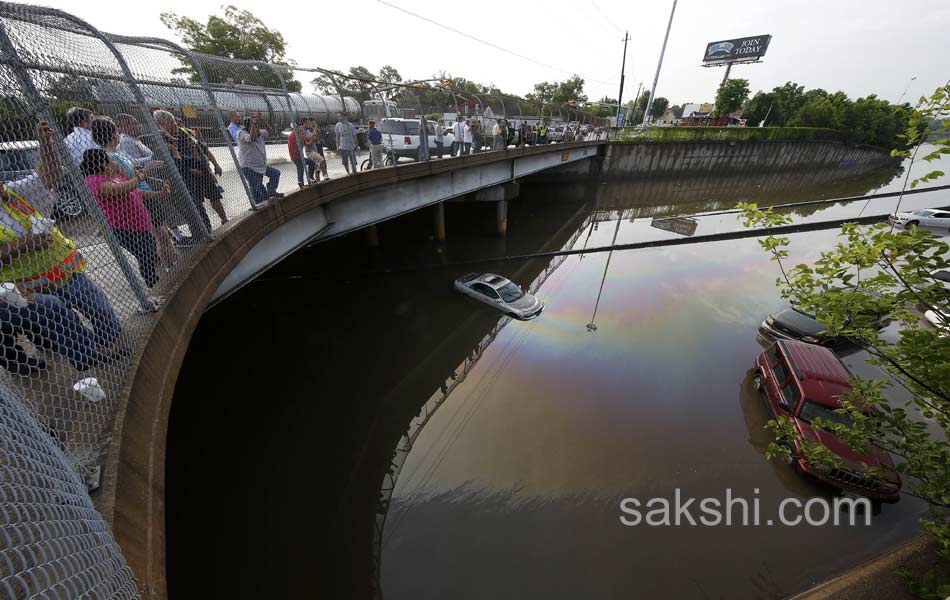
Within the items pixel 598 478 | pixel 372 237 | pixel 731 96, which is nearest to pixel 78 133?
pixel 598 478

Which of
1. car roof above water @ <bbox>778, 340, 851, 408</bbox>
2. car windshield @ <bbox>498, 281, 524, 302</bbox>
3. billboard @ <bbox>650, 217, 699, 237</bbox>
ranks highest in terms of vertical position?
car roof above water @ <bbox>778, 340, 851, 408</bbox>

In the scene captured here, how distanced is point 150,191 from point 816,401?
10.5 metres

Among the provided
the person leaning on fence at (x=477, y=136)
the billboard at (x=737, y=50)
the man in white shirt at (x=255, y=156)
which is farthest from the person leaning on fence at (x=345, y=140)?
the billboard at (x=737, y=50)

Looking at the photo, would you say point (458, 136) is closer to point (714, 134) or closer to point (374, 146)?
point (374, 146)

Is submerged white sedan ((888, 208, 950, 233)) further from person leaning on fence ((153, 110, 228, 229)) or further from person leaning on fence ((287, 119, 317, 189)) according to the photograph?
person leaning on fence ((153, 110, 228, 229))

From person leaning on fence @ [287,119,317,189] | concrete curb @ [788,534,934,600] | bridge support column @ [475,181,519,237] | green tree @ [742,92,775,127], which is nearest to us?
concrete curb @ [788,534,934,600]

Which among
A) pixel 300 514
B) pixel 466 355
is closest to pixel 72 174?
pixel 300 514

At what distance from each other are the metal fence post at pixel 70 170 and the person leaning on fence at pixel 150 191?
21.6 inches

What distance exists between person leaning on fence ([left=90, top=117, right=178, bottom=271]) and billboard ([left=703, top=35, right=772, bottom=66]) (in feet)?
275

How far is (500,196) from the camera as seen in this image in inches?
658

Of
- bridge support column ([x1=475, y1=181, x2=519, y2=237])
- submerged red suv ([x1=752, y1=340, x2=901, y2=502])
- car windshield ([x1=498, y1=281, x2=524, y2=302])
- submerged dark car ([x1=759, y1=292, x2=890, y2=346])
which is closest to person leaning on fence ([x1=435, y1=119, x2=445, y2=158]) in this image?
car windshield ([x1=498, y1=281, x2=524, y2=302])

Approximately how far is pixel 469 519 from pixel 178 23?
1955 inches

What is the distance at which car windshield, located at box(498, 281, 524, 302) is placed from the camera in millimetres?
11188

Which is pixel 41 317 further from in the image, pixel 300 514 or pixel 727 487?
pixel 727 487
